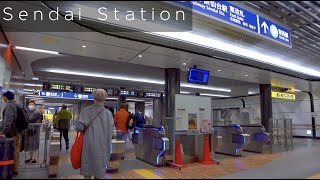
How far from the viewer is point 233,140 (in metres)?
8.06

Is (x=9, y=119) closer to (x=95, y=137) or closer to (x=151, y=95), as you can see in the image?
(x=95, y=137)

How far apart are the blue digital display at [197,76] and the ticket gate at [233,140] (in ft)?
6.11

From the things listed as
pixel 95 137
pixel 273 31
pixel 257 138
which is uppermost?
pixel 273 31

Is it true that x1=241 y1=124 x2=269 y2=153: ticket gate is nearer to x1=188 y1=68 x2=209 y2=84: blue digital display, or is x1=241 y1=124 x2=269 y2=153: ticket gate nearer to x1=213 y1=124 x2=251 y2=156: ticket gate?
x1=213 y1=124 x2=251 y2=156: ticket gate

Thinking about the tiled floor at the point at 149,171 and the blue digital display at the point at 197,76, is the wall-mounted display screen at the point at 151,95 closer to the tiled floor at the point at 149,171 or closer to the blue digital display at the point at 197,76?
the blue digital display at the point at 197,76

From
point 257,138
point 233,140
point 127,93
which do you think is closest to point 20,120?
point 233,140

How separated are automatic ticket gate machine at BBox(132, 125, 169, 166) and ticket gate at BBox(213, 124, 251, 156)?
2256 mm

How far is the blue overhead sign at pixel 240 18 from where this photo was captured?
3611 mm

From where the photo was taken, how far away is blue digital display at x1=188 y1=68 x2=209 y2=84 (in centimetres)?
788

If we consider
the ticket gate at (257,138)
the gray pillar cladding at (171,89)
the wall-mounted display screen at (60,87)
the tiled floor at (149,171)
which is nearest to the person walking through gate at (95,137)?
the tiled floor at (149,171)

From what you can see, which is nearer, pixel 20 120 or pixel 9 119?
pixel 9 119

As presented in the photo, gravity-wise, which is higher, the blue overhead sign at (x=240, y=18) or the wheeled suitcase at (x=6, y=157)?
the blue overhead sign at (x=240, y=18)

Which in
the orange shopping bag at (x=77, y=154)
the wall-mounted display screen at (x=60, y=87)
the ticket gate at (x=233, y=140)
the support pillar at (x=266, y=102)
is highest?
the wall-mounted display screen at (x=60, y=87)

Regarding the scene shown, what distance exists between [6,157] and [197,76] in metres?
5.72
